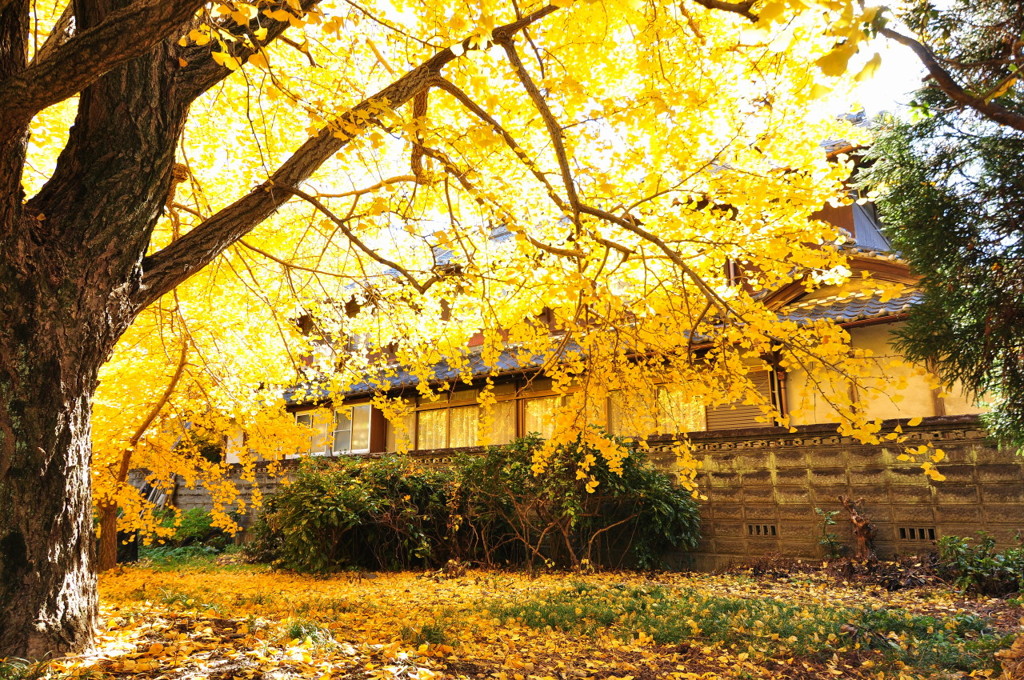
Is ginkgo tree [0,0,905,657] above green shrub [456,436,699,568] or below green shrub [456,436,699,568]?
above

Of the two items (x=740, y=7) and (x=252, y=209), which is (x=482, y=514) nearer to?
(x=252, y=209)

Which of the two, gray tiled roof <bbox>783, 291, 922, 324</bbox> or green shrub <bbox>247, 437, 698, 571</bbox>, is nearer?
green shrub <bbox>247, 437, 698, 571</bbox>

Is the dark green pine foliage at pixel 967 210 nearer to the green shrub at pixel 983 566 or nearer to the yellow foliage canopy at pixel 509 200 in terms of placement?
the yellow foliage canopy at pixel 509 200

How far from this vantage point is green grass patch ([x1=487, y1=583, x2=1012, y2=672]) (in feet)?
15.3

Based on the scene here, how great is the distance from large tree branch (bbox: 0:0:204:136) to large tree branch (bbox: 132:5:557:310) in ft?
4.35

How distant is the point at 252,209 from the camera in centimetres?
490

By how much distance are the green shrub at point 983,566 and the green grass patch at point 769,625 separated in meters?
1.44

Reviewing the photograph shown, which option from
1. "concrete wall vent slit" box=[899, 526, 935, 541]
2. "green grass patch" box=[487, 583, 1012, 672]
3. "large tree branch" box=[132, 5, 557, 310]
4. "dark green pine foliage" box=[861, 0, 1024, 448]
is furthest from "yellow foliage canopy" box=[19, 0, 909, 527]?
"concrete wall vent slit" box=[899, 526, 935, 541]

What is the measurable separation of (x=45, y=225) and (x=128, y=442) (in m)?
5.28

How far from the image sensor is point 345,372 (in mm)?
7578

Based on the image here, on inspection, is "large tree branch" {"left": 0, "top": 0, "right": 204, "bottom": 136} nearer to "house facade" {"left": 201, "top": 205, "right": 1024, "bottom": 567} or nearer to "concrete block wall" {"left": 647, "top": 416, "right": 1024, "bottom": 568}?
"house facade" {"left": 201, "top": 205, "right": 1024, "bottom": 567}

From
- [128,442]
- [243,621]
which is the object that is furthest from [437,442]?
[243,621]

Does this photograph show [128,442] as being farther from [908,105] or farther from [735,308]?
[908,105]

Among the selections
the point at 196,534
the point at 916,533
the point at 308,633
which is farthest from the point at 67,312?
the point at 196,534
